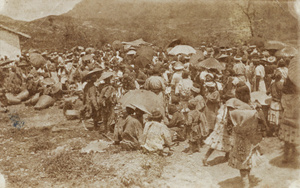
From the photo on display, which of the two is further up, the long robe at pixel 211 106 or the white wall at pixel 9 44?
the white wall at pixel 9 44

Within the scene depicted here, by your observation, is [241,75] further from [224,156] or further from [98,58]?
[98,58]

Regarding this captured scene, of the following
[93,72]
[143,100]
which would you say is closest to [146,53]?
[93,72]

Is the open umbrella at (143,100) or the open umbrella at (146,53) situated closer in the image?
the open umbrella at (143,100)

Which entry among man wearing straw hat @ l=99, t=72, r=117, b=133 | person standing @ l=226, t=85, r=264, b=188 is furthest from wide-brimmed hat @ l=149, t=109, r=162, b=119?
man wearing straw hat @ l=99, t=72, r=117, b=133

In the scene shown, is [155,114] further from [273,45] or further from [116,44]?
[116,44]

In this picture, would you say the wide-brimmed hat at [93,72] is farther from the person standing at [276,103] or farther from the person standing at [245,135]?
the person standing at [276,103]

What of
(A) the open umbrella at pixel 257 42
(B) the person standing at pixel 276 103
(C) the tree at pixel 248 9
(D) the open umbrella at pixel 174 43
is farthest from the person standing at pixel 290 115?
(D) the open umbrella at pixel 174 43
